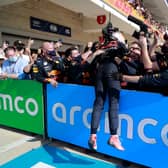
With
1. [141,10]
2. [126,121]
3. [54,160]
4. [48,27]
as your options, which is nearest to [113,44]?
[126,121]

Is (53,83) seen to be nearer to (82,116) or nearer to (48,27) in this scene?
(82,116)

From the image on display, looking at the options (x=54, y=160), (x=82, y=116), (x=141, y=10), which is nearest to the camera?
(x=54, y=160)

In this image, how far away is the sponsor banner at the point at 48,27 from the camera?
8.76 meters

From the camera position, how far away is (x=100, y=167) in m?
2.71

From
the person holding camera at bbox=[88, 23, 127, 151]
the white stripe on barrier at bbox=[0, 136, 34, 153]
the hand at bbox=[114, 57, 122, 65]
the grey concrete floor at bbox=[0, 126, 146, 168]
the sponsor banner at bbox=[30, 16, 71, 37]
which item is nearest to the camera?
the person holding camera at bbox=[88, 23, 127, 151]

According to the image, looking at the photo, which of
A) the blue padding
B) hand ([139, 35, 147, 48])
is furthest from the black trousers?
the blue padding

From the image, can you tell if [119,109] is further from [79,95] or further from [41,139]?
[41,139]

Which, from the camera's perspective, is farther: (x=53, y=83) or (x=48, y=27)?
(x=48, y=27)

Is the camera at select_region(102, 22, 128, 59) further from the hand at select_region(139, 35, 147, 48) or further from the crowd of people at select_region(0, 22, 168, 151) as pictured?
the hand at select_region(139, 35, 147, 48)

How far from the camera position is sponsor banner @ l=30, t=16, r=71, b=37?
8.76m

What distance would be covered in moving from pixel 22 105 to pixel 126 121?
170 centimetres

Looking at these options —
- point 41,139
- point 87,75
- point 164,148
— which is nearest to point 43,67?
point 87,75

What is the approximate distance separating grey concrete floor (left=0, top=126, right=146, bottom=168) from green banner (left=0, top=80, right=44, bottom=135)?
0.32 feet

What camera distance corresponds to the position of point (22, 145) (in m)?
3.29
